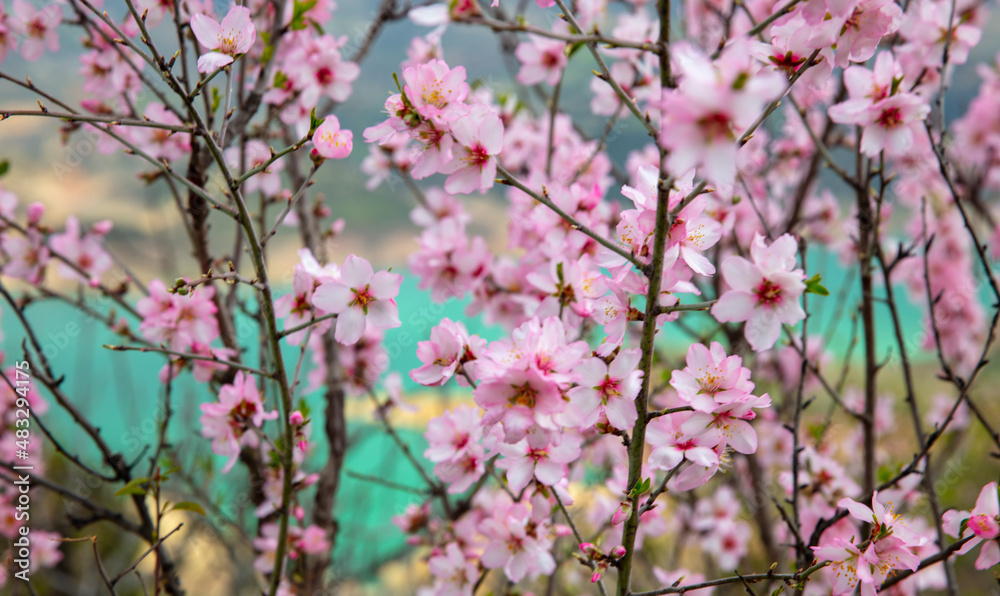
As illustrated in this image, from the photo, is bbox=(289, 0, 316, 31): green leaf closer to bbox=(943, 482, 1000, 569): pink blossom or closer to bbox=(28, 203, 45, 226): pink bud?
bbox=(28, 203, 45, 226): pink bud

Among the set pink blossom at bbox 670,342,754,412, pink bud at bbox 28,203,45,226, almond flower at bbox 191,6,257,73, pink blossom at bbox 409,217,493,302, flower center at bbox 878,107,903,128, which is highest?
pink bud at bbox 28,203,45,226

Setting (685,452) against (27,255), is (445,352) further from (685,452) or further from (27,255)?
(27,255)

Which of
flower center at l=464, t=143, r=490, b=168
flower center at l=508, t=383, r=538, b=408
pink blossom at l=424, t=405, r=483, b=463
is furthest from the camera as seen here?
pink blossom at l=424, t=405, r=483, b=463

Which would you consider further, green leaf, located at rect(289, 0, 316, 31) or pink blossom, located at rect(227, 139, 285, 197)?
pink blossom, located at rect(227, 139, 285, 197)

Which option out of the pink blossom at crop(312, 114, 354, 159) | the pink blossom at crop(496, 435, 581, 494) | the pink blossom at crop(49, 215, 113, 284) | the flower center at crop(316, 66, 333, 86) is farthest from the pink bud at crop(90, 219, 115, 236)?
the pink blossom at crop(496, 435, 581, 494)

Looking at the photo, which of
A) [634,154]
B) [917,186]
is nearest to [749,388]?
[634,154]

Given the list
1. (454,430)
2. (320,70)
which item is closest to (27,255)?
(320,70)

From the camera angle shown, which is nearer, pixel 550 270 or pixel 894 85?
pixel 894 85

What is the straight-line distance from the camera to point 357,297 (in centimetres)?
92

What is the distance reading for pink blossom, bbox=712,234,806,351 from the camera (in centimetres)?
73

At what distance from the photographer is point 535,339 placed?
718 millimetres

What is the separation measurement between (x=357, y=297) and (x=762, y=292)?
591 millimetres

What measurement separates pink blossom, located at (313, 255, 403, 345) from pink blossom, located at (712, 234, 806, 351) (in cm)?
48

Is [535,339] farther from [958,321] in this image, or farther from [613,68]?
[958,321]
